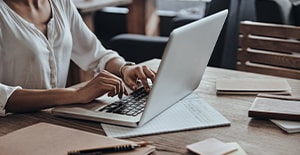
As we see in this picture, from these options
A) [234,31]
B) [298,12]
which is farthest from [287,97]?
[298,12]

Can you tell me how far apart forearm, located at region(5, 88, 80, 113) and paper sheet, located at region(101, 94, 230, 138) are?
169mm

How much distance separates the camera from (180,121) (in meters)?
1.18

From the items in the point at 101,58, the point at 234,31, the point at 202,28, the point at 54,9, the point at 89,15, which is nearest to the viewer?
the point at 202,28

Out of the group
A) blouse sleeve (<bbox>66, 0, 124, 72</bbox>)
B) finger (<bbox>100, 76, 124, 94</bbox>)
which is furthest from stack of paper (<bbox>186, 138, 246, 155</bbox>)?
blouse sleeve (<bbox>66, 0, 124, 72</bbox>)

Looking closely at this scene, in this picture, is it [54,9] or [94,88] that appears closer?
[94,88]

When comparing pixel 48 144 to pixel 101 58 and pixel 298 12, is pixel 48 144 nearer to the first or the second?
pixel 101 58

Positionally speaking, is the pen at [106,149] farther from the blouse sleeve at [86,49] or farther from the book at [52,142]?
the blouse sleeve at [86,49]

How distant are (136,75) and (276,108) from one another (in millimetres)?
436

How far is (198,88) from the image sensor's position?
1.46 m

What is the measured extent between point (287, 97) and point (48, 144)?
0.65 meters

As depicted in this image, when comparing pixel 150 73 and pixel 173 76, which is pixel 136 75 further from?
pixel 173 76

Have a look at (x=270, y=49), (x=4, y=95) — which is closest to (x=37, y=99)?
(x=4, y=95)

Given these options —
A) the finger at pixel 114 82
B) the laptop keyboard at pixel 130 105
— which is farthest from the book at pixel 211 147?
the finger at pixel 114 82

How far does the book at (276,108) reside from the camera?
118 cm
